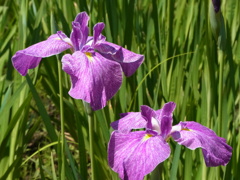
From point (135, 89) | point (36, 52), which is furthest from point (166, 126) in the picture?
point (135, 89)

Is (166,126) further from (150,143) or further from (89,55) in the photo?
(89,55)

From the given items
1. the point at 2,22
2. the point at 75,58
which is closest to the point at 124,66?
the point at 75,58

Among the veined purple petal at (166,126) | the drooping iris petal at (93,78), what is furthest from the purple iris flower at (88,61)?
the veined purple petal at (166,126)

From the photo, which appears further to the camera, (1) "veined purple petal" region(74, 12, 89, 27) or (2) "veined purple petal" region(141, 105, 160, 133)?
(1) "veined purple petal" region(74, 12, 89, 27)

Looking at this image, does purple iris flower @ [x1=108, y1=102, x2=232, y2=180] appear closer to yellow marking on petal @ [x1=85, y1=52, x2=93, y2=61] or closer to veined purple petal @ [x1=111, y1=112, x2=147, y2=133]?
veined purple petal @ [x1=111, y1=112, x2=147, y2=133]

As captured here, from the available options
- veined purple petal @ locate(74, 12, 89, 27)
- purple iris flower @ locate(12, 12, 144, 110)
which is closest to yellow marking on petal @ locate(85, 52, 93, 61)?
purple iris flower @ locate(12, 12, 144, 110)

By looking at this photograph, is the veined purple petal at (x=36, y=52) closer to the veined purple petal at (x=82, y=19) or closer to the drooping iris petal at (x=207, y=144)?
the veined purple petal at (x=82, y=19)
